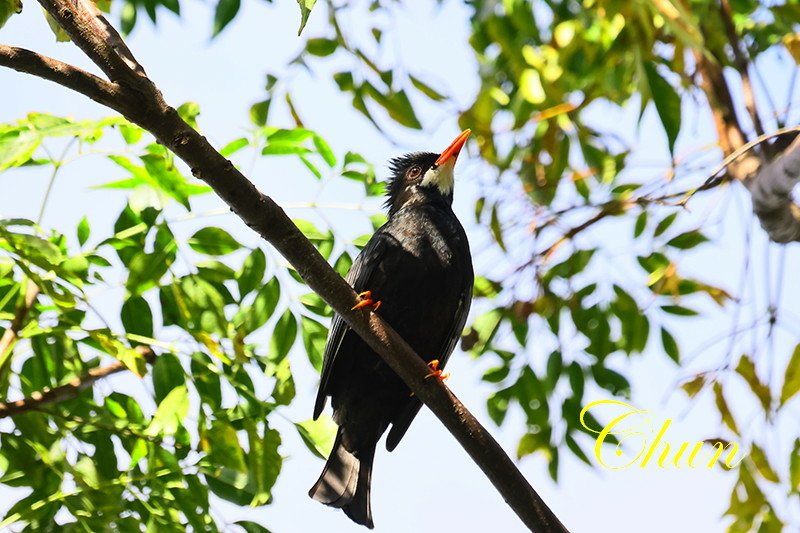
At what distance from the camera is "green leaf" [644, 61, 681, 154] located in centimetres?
312

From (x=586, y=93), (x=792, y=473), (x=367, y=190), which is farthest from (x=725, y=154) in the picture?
(x=367, y=190)

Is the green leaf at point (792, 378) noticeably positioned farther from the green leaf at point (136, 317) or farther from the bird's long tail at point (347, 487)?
the green leaf at point (136, 317)

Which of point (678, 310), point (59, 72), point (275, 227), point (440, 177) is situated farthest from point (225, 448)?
point (678, 310)

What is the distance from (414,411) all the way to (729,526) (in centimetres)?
139

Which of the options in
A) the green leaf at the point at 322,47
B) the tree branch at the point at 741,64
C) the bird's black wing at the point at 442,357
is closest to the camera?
the tree branch at the point at 741,64

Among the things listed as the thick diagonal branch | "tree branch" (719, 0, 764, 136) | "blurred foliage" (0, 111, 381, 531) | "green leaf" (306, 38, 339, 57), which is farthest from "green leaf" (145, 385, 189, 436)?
"tree branch" (719, 0, 764, 136)

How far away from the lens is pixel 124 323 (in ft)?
10.1

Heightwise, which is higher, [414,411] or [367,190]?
[367,190]

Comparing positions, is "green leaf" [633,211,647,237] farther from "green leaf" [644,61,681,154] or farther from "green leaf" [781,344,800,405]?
"green leaf" [644,61,681,154]

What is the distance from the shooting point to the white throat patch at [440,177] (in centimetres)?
486

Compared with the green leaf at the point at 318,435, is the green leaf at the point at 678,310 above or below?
above

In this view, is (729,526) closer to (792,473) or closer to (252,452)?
(792,473)

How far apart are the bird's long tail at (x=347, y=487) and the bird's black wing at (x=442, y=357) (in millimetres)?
202

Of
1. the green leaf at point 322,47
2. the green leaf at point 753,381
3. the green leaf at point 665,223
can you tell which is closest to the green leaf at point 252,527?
the green leaf at point 753,381
